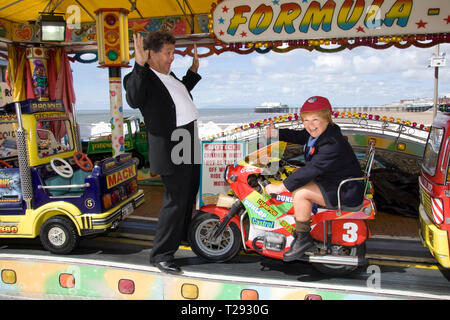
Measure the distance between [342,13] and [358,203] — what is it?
3679 millimetres

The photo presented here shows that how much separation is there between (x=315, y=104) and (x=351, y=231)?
1.24m

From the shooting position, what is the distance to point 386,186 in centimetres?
564

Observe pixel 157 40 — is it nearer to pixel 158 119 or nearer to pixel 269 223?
pixel 158 119

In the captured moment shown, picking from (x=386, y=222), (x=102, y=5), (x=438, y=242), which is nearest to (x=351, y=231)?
(x=438, y=242)

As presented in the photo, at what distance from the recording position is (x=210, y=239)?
3605mm

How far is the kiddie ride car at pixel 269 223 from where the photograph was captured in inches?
126

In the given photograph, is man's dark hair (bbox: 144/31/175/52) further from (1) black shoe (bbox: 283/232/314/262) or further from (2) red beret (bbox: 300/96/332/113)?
(1) black shoe (bbox: 283/232/314/262)

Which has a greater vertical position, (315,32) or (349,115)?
(315,32)

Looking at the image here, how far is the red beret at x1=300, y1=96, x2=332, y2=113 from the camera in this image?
2.99 m

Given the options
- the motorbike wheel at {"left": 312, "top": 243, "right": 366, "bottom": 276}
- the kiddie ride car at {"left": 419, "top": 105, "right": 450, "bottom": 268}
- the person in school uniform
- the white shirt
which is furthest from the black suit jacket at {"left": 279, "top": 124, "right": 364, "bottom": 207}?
the white shirt

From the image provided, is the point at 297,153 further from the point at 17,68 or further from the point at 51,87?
the point at 17,68

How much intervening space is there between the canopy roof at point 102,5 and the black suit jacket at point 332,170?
504cm

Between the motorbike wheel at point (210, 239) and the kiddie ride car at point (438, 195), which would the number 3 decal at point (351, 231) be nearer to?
the kiddie ride car at point (438, 195)
